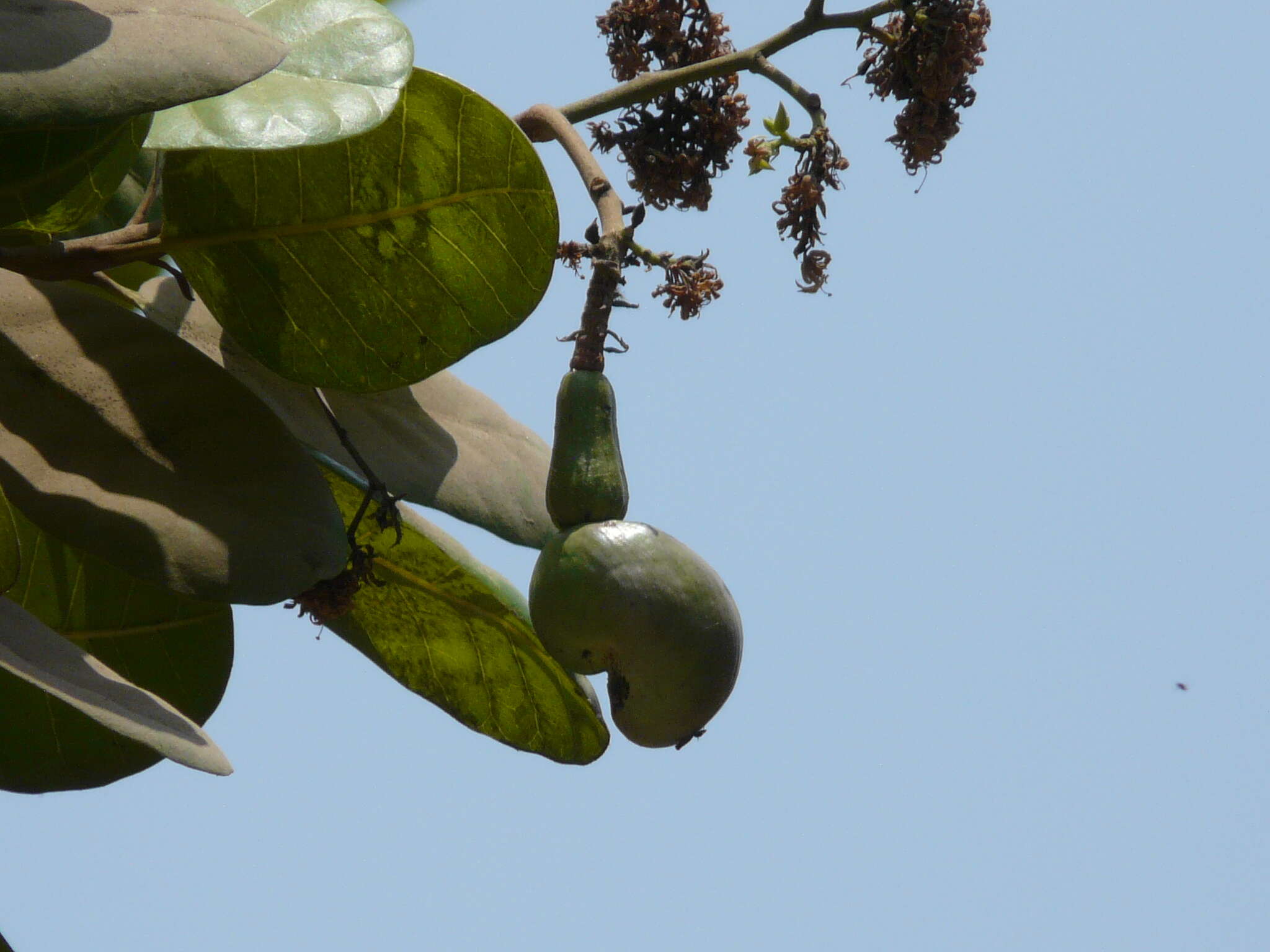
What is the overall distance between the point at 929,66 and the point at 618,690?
0.68m

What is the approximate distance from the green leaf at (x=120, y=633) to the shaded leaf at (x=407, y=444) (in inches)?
7.2

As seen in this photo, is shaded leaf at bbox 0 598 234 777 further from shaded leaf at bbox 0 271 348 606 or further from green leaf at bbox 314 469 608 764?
green leaf at bbox 314 469 608 764

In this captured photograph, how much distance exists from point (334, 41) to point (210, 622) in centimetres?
50

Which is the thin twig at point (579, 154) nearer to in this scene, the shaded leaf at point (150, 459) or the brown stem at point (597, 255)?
the brown stem at point (597, 255)

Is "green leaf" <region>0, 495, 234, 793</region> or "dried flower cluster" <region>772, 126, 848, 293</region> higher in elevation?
"dried flower cluster" <region>772, 126, 848, 293</region>

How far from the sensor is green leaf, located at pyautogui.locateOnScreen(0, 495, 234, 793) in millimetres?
1171

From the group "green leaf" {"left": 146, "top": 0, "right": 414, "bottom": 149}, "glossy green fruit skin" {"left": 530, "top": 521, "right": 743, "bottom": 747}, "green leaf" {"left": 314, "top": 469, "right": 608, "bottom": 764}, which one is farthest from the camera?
"green leaf" {"left": 314, "top": 469, "right": 608, "bottom": 764}

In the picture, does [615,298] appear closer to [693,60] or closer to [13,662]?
[693,60]

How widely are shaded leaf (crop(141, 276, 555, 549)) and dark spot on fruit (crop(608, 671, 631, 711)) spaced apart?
175 millimetres

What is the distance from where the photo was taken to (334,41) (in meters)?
0.97

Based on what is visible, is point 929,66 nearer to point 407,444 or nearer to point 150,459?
point 407,444

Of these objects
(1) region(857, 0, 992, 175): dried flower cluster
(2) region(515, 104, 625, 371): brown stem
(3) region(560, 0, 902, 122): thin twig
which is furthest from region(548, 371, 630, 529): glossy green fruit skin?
(1) region(857, 0, 992, 175): dried flower cluster

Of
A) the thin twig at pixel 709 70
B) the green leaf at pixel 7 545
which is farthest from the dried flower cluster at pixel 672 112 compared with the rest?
the green leaf at pixel 7 545

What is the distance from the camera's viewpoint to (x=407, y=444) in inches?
47.4
